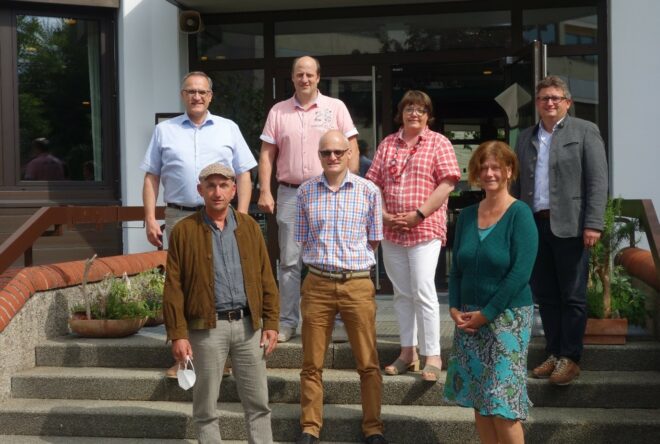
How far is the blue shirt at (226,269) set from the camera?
5262mm

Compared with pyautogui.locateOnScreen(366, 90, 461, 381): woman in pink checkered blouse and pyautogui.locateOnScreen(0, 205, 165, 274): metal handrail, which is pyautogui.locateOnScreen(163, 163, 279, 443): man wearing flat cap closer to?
pyautogui.locateOnScreen(366, 90, 461, 381): woman in pink checkered blouse

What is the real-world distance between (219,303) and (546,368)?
2.19 metres

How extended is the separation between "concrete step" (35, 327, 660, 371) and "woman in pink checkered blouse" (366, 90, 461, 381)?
17.7 inches

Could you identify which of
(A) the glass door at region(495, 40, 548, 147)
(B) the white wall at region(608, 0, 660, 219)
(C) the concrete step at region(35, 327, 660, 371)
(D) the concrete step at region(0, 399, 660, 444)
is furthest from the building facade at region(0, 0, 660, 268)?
(D) the concrete step at region(0, 399, 660, 444)

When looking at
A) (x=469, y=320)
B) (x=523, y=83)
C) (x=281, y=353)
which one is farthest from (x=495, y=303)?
(x=523, y=83)

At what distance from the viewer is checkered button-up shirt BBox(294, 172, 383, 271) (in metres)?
5.70

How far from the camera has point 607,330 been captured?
255 inches

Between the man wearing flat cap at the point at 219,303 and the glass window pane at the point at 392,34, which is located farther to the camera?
the glass window pane at the point at 392,34

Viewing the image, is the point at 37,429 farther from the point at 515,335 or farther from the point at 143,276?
the point at 515,335

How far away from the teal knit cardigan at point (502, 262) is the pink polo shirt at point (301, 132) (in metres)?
1.88

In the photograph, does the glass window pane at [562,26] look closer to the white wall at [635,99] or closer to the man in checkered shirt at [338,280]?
the white wall at [635,99]

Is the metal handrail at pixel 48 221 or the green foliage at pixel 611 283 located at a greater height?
the metal handrail at pixel 48 221

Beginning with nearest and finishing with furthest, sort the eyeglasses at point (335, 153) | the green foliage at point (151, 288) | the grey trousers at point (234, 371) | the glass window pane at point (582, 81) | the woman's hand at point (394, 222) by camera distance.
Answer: the grey trousers at point (234, 371) → the eyeglasses at point (335, 153) → the woman's hand at point (394, 222) → the green foliage at point (151, 288) → the glass window pane at point (582, 81)

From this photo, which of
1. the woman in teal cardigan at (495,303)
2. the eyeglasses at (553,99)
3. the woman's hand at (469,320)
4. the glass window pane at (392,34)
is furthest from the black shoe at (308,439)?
the glass window pane at (392,34)
